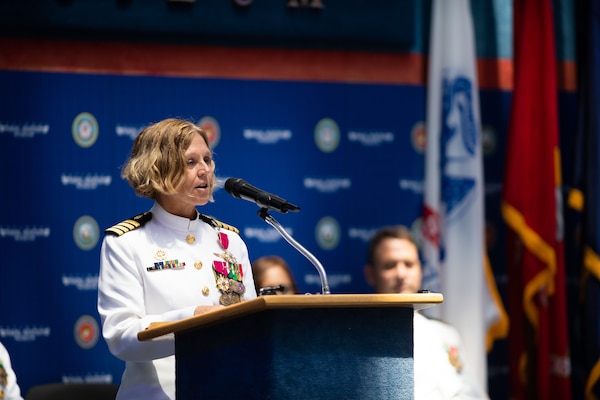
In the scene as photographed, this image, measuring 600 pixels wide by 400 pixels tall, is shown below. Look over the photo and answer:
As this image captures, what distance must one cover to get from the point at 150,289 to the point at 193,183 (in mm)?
341

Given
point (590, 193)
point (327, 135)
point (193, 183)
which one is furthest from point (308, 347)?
point (590, 193)

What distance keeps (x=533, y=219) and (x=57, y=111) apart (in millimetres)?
2803

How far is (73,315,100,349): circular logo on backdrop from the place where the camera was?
17.3 ft

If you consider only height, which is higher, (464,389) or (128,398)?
(128,398)

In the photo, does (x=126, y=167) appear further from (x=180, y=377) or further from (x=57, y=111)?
(x=57, y=111)

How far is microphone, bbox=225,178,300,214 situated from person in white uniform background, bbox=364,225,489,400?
1.83 m

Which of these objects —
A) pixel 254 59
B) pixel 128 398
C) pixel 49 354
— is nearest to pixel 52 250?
pixel 49 354

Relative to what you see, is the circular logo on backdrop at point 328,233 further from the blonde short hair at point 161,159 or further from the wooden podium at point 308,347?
the wooden podium at point 308,347

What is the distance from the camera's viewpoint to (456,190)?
569 centimetres

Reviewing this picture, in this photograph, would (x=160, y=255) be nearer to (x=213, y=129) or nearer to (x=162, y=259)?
(x=162, y=259)

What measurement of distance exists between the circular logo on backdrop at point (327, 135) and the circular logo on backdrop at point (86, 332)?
163 centimetres

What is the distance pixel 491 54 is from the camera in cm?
609

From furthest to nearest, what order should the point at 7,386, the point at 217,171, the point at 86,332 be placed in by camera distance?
1. the point at 217,171
2. the point at 86,332
3. the point at 7,386

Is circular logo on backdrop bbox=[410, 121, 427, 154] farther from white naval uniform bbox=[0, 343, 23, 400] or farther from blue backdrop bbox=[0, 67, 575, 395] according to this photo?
white naval uniform bbox=[0, 343, 23, 400]
